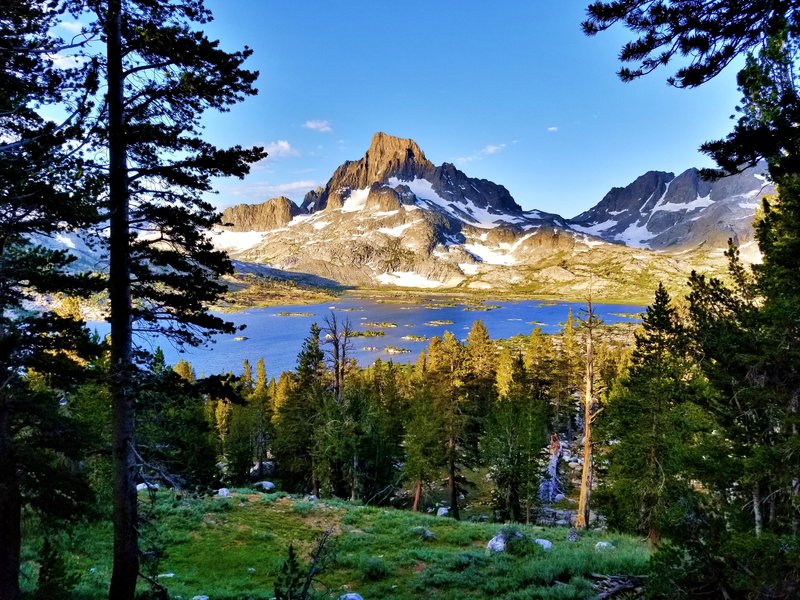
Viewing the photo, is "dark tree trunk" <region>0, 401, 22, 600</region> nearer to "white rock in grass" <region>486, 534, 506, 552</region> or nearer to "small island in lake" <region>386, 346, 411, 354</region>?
"white rock in grass" <region>486, 534, 506, 552</region>

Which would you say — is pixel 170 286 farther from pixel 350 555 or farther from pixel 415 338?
pixel 415 338

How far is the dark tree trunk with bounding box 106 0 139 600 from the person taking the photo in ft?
26.4

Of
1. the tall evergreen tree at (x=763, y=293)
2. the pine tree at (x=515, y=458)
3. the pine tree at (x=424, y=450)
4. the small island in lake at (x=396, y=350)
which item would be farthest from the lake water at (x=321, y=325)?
the tall evergreen tree at (x=763, y=293)

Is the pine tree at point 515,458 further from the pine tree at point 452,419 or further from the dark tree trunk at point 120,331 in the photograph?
the dark tree trunk at point 120,331

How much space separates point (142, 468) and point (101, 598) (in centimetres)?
413

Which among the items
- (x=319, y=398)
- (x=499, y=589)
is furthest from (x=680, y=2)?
(x=319, y=398)

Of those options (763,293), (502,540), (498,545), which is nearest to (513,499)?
(502,540)

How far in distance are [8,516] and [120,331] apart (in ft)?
13.8

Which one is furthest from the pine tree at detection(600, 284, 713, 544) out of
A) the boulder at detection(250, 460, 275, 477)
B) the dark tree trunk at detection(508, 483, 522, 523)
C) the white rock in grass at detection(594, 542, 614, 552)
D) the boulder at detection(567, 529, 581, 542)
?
the boulder at detection(250, 460, 275, 477)

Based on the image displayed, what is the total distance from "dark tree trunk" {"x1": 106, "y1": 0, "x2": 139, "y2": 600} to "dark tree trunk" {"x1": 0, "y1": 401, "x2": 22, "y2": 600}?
5.97ft

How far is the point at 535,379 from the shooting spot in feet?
175

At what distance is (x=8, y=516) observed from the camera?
852cm

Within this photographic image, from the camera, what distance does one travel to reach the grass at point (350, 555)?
10.5 m

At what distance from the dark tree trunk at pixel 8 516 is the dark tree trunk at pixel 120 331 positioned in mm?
1819
